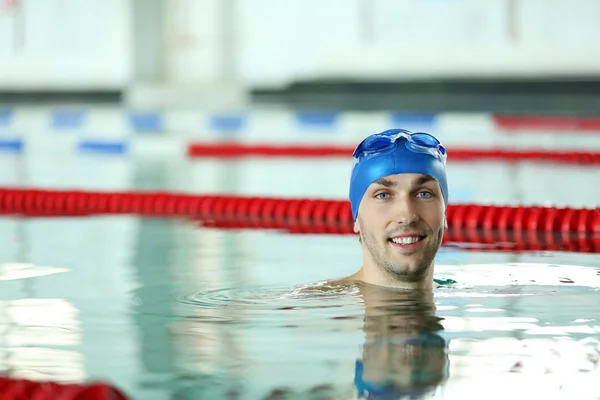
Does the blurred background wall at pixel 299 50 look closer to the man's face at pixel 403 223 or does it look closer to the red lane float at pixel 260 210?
the red lane float at pixel 260 210

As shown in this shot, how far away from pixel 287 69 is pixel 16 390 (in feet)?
48.7

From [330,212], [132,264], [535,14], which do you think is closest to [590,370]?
[132,264]

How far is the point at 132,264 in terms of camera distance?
4.66 m

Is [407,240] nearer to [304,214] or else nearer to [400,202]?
[400,202]

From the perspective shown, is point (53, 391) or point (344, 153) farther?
point (344, 153)

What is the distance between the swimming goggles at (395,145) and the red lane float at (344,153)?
5598mm

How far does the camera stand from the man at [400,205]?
10.7 feet

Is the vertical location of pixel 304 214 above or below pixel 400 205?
below

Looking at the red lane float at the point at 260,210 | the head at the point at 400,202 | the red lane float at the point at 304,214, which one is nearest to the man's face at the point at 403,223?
the head at the point at 400,202

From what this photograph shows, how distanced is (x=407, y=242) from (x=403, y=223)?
0.07 metres

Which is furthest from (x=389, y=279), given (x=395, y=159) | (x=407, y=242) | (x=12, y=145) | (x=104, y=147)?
(x=12, y=145)

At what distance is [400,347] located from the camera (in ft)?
9.43

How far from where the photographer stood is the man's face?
325cm

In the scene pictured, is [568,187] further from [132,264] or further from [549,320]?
[549,320]
